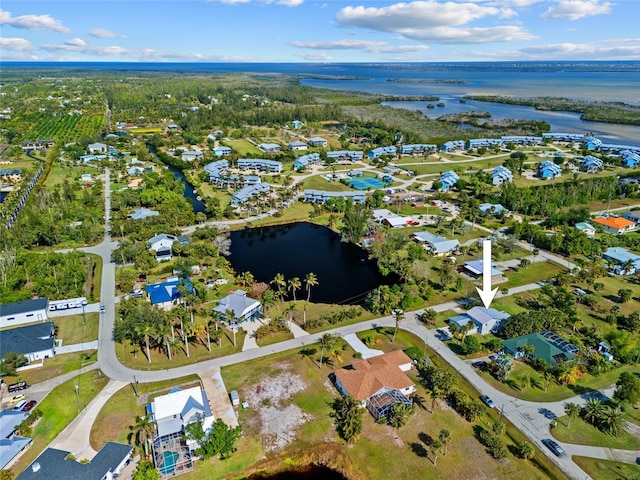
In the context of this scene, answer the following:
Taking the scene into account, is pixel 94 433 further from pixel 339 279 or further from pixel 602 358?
pixel 602 358

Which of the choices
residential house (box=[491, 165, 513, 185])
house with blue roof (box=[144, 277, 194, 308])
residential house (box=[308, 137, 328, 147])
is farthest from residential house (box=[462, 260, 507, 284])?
residential house (box=[308, 137, 328, 147])

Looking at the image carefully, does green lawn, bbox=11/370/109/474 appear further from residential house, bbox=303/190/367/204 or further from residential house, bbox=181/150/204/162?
residential house, bbox=181/150/204/162

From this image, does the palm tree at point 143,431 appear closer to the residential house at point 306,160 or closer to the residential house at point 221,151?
the residential house at point 306,160

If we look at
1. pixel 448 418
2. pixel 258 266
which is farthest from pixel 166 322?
pixel 448 418

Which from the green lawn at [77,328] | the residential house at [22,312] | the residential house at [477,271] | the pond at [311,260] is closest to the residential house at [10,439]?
the green lawn at [77,328]

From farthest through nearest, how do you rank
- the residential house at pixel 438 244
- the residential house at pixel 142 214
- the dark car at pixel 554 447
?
1. the residential house at pixel 142 214
2. the residential house at pixel 438 244
3. the dark car at pixel 554 447

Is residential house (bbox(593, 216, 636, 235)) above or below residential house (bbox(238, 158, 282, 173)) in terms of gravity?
below
